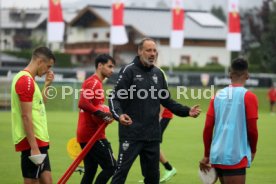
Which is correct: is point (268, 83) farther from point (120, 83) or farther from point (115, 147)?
point (120, 83)

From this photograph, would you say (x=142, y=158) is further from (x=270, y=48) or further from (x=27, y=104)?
(x=270, y=48)

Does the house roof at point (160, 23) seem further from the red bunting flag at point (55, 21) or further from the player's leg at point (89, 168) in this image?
the player's leg at point (89, 168)

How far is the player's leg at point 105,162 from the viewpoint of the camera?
34.4ft

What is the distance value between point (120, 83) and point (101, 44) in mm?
75364

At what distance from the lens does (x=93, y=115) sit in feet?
34.7

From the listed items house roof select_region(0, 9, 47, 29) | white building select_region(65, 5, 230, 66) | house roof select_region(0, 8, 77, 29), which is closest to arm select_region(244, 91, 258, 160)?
white building select_region(65, 5, 230, 66)

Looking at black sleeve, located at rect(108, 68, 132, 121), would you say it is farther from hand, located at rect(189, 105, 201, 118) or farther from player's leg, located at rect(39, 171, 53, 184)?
player's leg, located at rect(39, 171, 53, 184)

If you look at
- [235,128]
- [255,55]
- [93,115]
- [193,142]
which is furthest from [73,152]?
[255,55]

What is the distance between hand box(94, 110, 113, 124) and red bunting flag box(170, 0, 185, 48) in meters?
38.6

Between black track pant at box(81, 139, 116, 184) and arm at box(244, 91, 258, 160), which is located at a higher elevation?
arm at box(244, 91, 258, 160)

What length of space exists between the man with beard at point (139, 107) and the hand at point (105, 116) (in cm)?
59

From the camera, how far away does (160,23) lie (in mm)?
83000

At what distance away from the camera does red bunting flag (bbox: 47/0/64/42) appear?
4159 cm

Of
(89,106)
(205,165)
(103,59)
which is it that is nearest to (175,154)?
(103,59)
